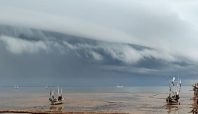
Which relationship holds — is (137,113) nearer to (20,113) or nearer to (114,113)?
(114,113)

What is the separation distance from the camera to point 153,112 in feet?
248

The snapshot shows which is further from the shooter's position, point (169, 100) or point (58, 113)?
point (169, 100)

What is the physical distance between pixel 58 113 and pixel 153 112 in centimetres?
1871

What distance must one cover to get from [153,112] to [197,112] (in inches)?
331

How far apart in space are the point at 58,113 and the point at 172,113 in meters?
22.2

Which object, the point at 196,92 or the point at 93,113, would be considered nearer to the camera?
the point at 93,113

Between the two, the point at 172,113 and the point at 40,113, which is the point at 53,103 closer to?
the point at 40,113

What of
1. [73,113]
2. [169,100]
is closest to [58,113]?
[73,113]

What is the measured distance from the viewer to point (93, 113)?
236 feet

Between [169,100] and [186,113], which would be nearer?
[186,113]

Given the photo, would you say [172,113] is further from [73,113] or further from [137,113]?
[73,113]

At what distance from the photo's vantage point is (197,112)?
73062 millimetres

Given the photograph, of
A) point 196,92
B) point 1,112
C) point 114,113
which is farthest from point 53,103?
point 196,92

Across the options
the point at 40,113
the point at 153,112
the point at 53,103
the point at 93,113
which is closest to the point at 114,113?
the point at 93,113
